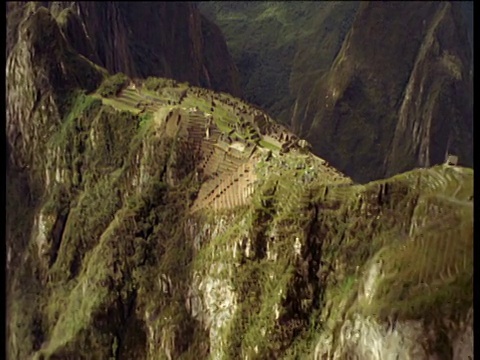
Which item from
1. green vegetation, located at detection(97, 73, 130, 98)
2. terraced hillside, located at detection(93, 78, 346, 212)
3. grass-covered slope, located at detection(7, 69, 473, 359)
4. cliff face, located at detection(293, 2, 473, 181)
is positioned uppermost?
cliff face, located at detection(293, 2, 473, 181)

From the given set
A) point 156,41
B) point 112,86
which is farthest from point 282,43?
point 112,86

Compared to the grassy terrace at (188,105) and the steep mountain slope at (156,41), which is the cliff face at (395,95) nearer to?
the steep mountain slope at (156,41)

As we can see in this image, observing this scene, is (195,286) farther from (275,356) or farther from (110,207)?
(110,207)

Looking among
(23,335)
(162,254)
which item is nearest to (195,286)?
(162,254)

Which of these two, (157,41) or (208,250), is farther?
(157,41)

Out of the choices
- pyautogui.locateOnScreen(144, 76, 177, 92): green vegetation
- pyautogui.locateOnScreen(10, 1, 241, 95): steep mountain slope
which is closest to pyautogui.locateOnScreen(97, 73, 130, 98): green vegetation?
pyautogui.locateOnScreen(144, 76, 177, 92): green vegetation

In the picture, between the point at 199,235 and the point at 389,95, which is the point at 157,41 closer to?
the point at 389,95

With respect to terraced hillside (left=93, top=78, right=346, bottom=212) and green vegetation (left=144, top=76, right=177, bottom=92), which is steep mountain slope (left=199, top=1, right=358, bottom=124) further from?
terraced hillside (left=93, top=78, right=346, bottom=212)
